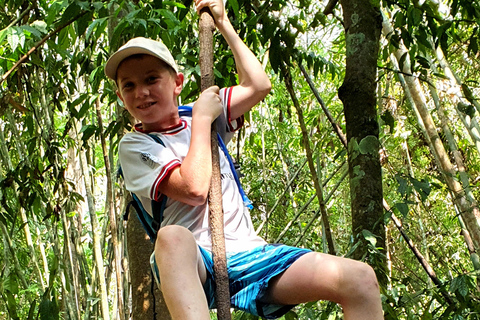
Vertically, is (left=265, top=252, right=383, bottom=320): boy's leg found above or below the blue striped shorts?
below

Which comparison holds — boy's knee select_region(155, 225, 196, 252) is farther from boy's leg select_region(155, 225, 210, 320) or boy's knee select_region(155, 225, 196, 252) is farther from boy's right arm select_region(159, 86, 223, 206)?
boy's right arm select_region(159, 86, 223, 206)

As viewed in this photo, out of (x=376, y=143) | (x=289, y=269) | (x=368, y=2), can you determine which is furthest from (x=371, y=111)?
(x=289, y=269)

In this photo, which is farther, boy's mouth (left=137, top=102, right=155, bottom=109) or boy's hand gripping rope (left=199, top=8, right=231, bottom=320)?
boy's mouth (left=137, top=102, right=155, bottom=109)

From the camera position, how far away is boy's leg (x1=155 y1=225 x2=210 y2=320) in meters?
1.14

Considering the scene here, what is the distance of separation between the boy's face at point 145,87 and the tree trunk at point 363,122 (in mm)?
707

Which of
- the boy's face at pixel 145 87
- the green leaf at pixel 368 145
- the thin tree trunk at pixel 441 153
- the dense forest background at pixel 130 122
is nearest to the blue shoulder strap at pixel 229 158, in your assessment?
the boy's face at pixel 145 87

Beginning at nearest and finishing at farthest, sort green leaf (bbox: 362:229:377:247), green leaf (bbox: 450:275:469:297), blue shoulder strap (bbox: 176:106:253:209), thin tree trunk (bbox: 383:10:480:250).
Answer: blue shoulder strap (bbox: 176:106:253:209) < green leaf (bbox: 362:229:377:247) < green leaf (bbox: 450:275:469:297) < thin tree trunk (bbox: 383:10:480:250)

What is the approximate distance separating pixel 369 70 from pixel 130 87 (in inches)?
35.2

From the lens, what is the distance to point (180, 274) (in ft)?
3.89

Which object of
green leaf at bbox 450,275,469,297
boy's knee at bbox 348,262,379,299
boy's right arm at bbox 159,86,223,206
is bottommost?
green leaf at bbox 450,275,469,297

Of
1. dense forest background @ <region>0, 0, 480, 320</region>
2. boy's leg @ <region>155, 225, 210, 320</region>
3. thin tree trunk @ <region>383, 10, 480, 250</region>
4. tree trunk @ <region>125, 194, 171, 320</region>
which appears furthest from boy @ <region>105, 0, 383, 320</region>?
thin tree trunk @ <region>383, 10, 480, 250</region>

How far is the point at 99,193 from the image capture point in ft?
23.7

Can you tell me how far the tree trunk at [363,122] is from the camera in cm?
187

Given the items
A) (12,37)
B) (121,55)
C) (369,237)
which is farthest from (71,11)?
(369,237)
